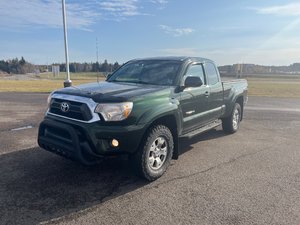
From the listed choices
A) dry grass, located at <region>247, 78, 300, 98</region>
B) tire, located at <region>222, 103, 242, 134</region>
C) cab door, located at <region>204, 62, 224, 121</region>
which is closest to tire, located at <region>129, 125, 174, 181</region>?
cab door, located at <region>204, 62, 224, 121</region>

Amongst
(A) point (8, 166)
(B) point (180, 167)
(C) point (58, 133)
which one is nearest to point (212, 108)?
(B) point (180, 167)

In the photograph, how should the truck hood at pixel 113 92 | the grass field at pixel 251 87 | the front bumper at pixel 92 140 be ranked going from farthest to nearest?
the grass field at pixel 251 87, the truck hood at pixel 113 92, the front bumper at pixel 92 140

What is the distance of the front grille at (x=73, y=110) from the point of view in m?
4.00

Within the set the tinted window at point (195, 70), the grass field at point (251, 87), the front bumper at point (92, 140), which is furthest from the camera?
the grass field at point (251, 87)

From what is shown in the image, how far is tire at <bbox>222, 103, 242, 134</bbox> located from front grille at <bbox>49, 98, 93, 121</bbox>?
461 cm

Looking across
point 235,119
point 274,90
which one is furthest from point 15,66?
point 235,119

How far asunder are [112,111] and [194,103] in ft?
6.54

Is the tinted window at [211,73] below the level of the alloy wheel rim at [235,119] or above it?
above

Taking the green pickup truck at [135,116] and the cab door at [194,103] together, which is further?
the cab door at [194,103]

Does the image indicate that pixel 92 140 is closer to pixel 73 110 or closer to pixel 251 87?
pixel 73 110

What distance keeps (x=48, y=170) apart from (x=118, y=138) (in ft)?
5.39

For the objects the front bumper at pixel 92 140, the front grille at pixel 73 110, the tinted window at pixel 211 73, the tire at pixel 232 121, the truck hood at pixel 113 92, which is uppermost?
the tinted window at pixel 211 73

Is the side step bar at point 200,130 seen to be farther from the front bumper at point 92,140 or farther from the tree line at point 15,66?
the tree line at point 15,66

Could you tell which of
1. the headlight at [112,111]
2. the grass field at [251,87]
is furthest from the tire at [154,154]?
the grass field at [251,87]
